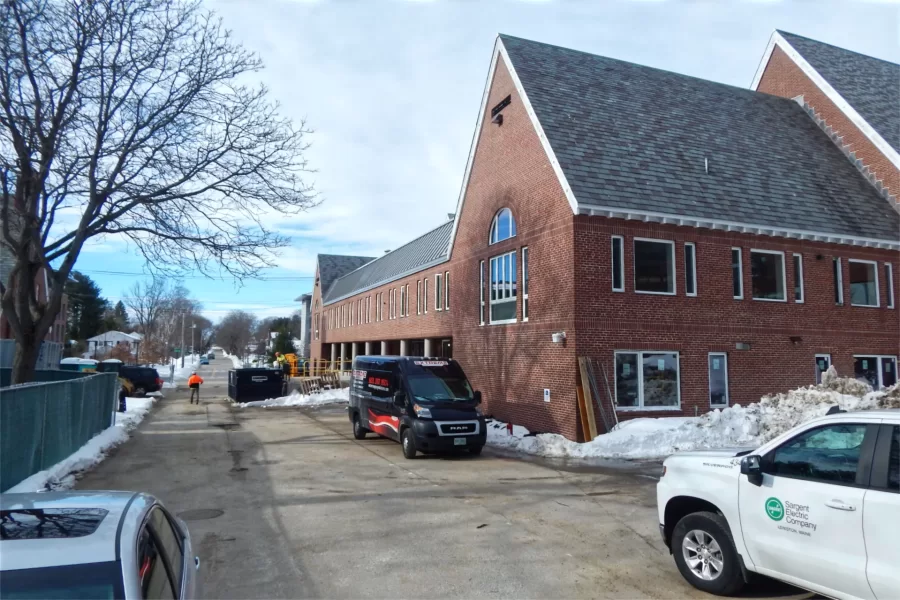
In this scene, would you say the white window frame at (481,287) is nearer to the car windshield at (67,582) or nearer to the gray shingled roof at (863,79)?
the gray shingled roof at (863,79)

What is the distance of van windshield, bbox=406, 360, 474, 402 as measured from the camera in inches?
590

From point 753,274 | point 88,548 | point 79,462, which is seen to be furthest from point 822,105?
point 88,548

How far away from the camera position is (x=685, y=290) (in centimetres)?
1791

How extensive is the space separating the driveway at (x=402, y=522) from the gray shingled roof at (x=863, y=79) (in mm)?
18721

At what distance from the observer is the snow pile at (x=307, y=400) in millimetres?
31773

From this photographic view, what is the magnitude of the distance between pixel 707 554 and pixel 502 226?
16285 mm

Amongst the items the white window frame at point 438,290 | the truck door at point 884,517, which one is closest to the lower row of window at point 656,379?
the white window frame at point 438,290

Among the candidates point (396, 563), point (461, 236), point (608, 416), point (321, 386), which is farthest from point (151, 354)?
point (396, 563)

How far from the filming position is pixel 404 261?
35.2 m

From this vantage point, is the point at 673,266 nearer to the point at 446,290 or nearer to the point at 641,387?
the point at 641,387

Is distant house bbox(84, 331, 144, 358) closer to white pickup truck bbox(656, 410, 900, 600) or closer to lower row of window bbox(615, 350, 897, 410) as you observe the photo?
lower row of window bbox(615, 350, 897, 410)

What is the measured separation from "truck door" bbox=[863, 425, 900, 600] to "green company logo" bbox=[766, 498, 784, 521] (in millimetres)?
665

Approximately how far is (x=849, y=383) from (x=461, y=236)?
1343 cm

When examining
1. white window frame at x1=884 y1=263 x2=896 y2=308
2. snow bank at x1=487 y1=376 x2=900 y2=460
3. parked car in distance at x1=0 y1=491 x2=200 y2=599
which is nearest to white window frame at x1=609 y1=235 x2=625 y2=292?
snow bank at x1=487 y1=376 x2=900 y2=460
